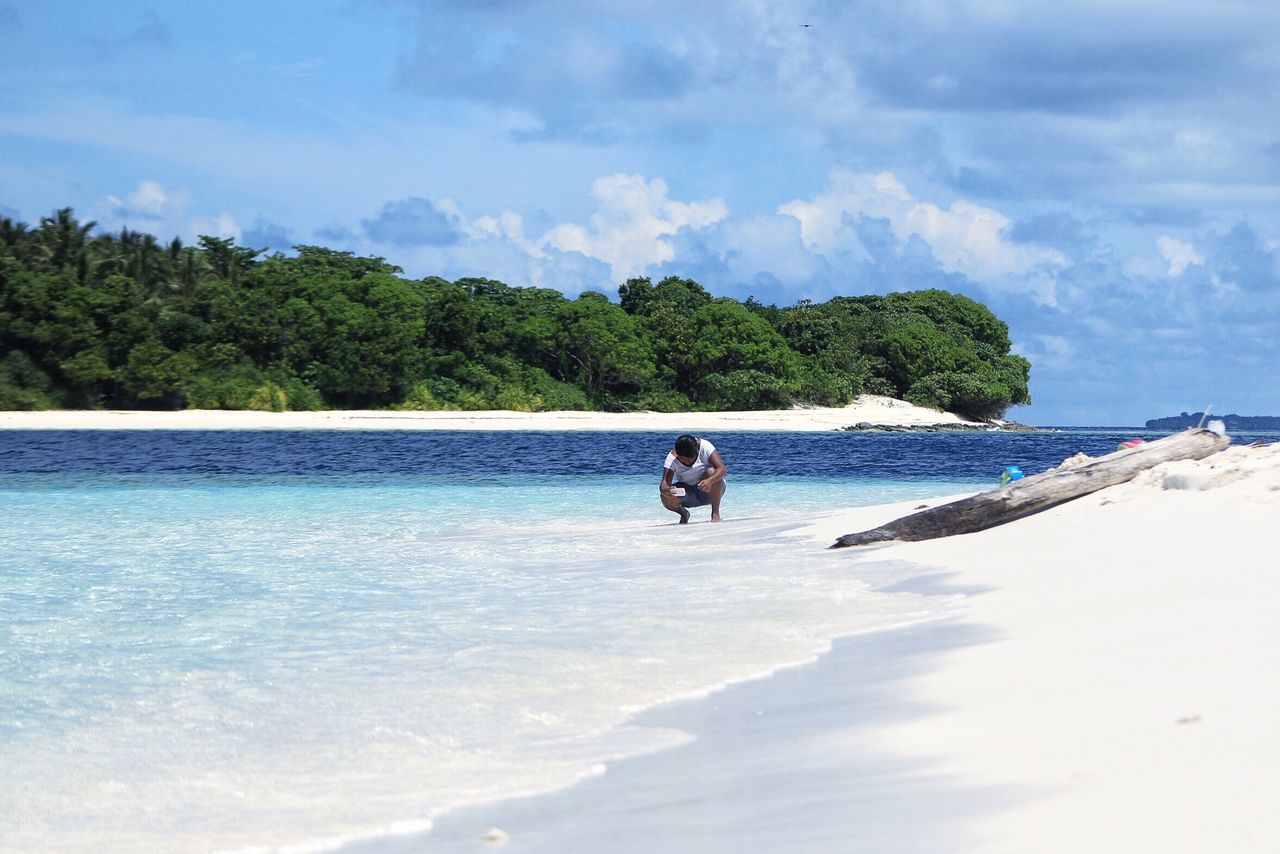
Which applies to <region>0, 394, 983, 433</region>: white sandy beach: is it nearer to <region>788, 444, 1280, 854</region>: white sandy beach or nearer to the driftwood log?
the driftwood log

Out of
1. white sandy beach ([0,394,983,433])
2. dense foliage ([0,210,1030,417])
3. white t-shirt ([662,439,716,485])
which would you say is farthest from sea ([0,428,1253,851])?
dense foliage ([0,210,1030,417])

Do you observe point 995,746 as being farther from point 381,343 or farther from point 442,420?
point 381,343

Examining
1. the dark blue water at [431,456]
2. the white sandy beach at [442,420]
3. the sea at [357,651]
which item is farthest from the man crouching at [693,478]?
the white sandy beach at [442,420]

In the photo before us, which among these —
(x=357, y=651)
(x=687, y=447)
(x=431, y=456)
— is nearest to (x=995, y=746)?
(x=357, y=651)

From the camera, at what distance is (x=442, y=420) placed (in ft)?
199

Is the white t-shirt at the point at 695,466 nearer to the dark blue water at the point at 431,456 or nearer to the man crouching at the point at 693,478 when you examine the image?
the man crouching at the point at 693,478

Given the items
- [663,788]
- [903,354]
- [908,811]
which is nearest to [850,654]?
[663,788]

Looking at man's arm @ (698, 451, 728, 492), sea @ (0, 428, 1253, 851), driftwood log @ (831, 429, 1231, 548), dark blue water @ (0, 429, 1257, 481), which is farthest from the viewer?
dark blue water @ (0, 429, 1257, 481)

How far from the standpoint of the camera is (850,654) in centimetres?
587

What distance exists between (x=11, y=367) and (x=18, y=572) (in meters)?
54.2

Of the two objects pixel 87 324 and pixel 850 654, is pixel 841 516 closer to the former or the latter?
pixel 850 654

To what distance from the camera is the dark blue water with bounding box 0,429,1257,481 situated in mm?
27844

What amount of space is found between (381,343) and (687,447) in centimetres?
5293

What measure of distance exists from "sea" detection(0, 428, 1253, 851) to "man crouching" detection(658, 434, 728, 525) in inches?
18.7
